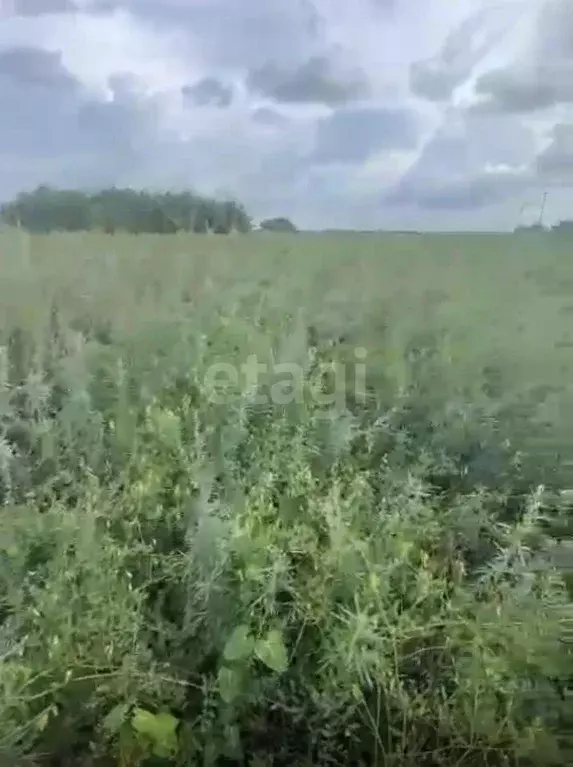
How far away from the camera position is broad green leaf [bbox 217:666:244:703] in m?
1.03

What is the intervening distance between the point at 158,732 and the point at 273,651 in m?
0.14

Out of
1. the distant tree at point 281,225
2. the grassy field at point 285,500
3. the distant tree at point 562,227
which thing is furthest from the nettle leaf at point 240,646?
the distant tree at point 562,227

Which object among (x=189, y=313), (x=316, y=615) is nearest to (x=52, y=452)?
(x=189, y=313)

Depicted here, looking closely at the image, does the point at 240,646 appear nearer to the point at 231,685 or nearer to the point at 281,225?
the point at 231,685

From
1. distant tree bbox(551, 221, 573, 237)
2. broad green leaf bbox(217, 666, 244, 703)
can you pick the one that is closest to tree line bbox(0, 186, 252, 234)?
distant tree bbox(551, 221, 573, 237)

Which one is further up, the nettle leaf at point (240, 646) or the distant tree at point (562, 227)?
the distant tree at point (562, 227)

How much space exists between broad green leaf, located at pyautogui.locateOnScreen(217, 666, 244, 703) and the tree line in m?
0.44

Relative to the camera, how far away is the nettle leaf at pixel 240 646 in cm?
103

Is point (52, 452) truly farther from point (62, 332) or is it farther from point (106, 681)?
point (106, 681)

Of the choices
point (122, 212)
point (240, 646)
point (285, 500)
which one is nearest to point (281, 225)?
point (122, 212)

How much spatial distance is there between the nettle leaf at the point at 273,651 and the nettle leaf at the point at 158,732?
112 millimetres

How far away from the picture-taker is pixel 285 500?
3.43ft

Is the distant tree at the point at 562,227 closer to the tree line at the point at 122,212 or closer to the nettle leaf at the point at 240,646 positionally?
the tree line at the point at 122,212

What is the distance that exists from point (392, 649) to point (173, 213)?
19.1 inches
